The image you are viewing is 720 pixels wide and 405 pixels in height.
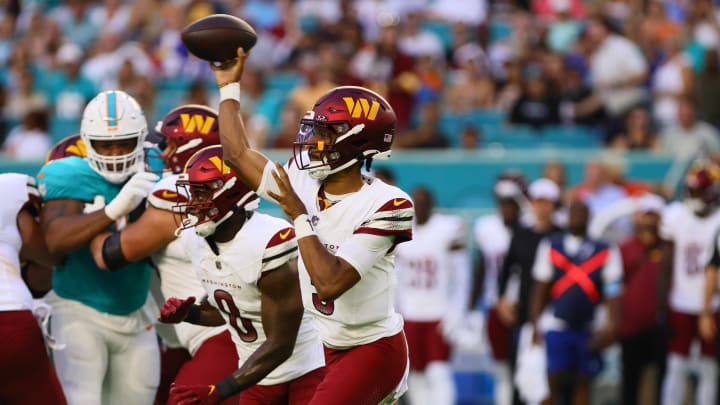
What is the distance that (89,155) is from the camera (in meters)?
5.93

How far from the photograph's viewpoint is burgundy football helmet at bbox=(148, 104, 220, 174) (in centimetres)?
612

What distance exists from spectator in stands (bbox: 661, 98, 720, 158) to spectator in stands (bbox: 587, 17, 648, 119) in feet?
2.40

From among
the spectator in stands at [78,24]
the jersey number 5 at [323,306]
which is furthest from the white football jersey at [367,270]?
the spectator in stands at [78,24]

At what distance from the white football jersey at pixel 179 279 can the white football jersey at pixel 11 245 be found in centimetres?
58

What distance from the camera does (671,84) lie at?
521 inches

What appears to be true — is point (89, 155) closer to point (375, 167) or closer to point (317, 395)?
point (317, 395)

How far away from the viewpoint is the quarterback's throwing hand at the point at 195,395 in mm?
4738

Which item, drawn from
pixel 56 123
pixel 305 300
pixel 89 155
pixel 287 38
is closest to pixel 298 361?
pixel 305 300

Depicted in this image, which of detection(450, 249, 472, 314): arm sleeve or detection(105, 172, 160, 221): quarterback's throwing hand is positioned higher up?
detection(105, 172, 160, 221): quarterback's throwing hand

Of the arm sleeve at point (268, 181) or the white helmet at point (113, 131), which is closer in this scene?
the arm sleeve at point (268, 181)

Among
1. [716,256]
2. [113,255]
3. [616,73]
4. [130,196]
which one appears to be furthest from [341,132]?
[616,73]

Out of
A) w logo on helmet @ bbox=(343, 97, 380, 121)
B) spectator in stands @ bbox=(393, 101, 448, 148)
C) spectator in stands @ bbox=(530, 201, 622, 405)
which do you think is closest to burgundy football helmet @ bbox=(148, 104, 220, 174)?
w logo on helmet @ bbox=(343, 97, 380, 121)

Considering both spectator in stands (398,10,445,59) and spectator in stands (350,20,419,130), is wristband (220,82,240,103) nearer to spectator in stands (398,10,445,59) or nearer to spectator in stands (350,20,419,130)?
spectator in stands (350,20,419,130)

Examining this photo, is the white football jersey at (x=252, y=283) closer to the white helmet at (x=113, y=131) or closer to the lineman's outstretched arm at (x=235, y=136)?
the lineman's outstretched arm at (x=235, y=136)
